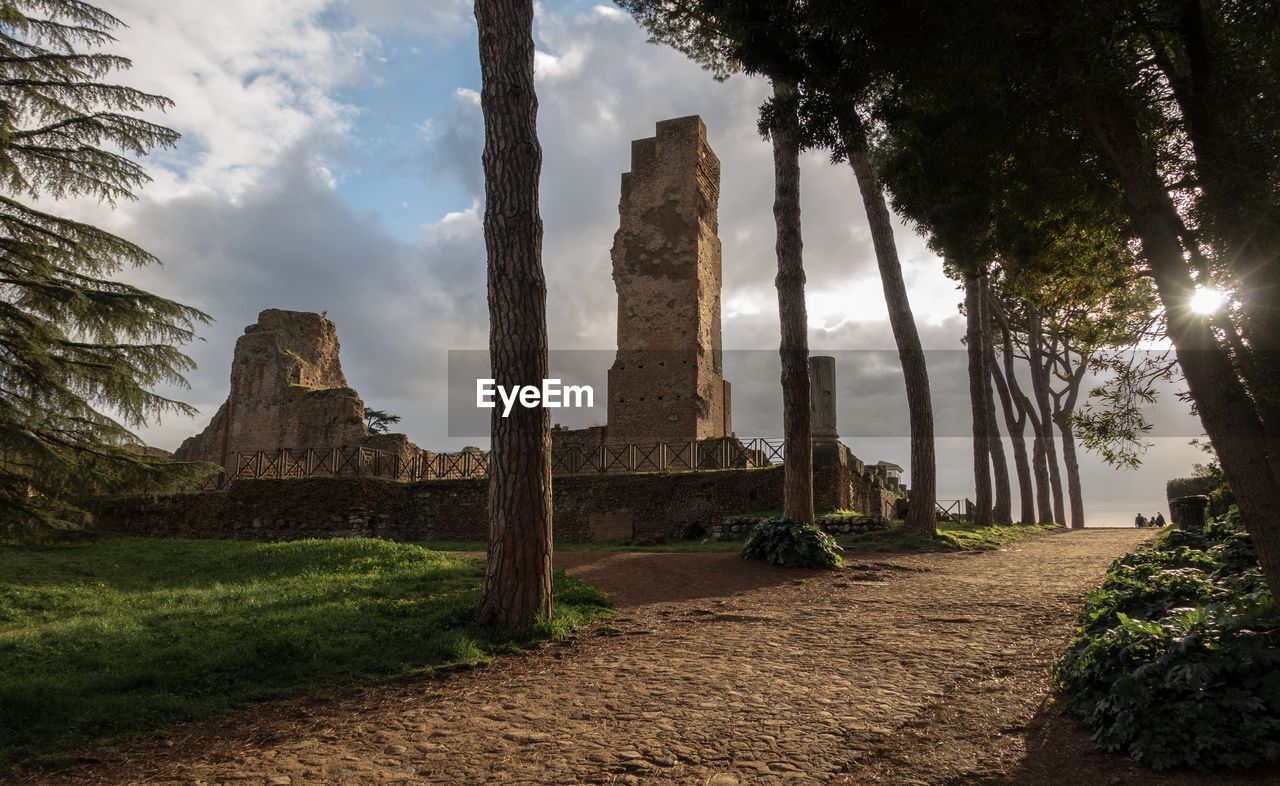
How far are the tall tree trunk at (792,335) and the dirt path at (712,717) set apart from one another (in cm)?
436

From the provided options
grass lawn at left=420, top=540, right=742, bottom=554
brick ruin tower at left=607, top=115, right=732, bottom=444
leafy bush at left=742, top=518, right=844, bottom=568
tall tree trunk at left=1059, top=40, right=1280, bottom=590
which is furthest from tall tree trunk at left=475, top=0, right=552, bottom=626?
brick ruin tower at left=607, top=115, right=732, bottom=444

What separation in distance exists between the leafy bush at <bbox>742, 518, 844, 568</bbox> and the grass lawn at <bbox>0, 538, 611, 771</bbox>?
2.84m

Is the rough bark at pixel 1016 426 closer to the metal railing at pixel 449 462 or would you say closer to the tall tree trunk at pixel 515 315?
the metal railing at pixel 449 462

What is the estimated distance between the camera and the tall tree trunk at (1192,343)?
4.33 meters

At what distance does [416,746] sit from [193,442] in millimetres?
26931

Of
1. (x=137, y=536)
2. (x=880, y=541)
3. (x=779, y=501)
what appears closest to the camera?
(x=880, y=541)

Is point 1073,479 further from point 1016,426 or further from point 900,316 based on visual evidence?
point 900,316

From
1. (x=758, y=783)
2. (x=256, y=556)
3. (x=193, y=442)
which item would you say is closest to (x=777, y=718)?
(x=758, y=783)

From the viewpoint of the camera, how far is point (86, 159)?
9.51 meters

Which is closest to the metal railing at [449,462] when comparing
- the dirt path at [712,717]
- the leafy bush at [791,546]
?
the leafy bush at [791,546]

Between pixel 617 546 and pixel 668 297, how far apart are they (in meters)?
9.19

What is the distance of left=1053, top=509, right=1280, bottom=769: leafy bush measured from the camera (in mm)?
3398

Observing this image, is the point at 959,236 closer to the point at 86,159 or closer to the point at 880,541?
the point at 880,541

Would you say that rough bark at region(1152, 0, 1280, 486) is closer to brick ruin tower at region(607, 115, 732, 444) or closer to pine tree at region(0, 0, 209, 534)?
pine tree at region(0, 0, 209, 534)
